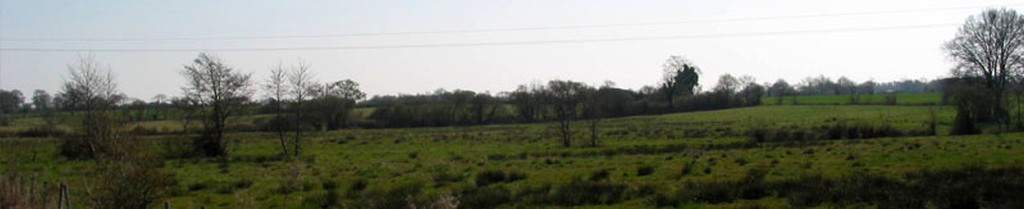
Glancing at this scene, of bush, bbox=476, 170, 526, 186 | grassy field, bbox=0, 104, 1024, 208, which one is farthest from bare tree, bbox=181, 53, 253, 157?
bush, bbox=476, 170, 526, 186

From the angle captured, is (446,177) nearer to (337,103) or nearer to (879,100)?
(337,103)

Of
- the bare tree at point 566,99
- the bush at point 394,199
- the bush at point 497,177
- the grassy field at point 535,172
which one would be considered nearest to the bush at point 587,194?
the grassy field at point 535,172

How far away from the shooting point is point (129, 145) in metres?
13.5

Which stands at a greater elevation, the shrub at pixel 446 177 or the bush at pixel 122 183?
the bush at pixel 122 183

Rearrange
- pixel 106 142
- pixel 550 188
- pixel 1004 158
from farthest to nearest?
pixel 1004 158, pixel 550 188, pixel 106 142

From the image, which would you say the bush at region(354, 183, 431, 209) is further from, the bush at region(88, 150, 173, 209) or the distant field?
the distant field

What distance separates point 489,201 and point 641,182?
5.71m

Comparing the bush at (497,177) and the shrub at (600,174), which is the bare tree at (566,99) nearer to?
the shrub at (600,174)

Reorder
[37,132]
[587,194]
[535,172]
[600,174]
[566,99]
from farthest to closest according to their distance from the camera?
1. [37,132]
2. [566,99]
3. [535,172]
4. [600,174]
5. [587,194]

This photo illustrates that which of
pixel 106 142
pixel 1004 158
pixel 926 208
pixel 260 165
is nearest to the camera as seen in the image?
pixel 926 208

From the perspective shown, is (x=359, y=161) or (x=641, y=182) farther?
(x=359, y=161)

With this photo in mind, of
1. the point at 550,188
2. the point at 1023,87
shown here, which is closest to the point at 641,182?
the point at 550,188

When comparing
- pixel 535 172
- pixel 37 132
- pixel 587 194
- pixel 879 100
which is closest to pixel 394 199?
pixel 587 194

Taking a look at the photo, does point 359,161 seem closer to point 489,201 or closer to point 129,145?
point 489,201
